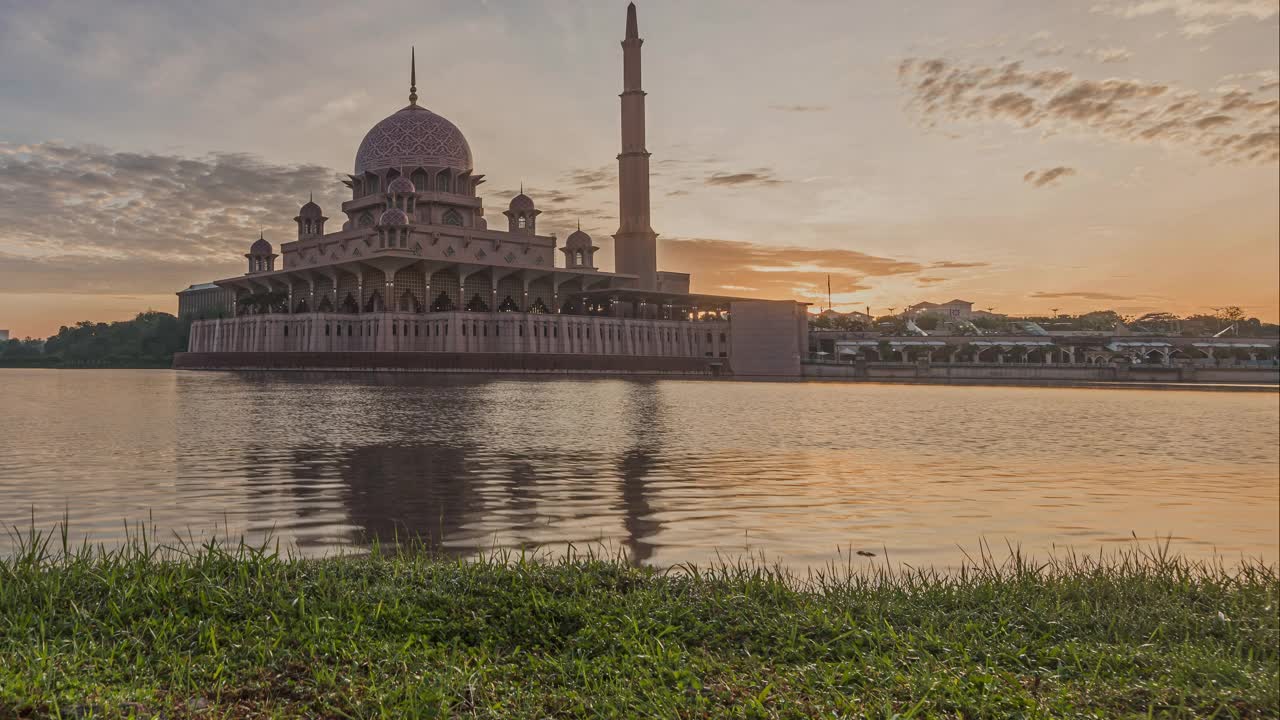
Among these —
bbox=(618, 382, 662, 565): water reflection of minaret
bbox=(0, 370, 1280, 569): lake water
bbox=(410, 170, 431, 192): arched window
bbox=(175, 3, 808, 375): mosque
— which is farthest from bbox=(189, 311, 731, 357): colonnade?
bbox=(618, 382, 662, 565): water reflection of minaret

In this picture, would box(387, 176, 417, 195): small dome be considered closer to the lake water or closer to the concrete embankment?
the concrete embankment

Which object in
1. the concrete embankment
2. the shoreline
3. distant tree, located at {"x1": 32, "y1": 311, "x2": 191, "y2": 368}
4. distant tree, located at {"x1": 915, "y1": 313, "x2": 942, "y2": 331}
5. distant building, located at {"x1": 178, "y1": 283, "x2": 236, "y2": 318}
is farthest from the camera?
distant tree, located at {"x1": 915, "y1": 313, "x2": 942, "y2": 331}

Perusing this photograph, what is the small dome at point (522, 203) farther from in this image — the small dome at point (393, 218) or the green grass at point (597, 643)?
the green grass at point (597, 643)

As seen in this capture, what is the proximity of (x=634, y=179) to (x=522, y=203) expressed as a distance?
36.5 ft

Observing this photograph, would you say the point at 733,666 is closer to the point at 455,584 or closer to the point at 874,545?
the point at 455,584

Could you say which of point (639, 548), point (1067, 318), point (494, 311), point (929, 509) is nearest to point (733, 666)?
point (639, 548)

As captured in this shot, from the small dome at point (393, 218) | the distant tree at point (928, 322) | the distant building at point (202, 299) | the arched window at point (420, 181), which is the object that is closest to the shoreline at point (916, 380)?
the small dome at point (393, 218)

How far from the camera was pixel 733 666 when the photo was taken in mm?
4328

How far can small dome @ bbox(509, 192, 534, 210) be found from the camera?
84625 millimetres

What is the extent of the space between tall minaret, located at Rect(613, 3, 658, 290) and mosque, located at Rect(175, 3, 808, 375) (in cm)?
13

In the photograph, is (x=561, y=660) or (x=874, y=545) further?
(x=874, y=545)

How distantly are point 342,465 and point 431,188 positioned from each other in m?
70.1

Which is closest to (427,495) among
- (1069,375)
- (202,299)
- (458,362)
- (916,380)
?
(458,362)

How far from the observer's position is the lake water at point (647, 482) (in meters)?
8.73
